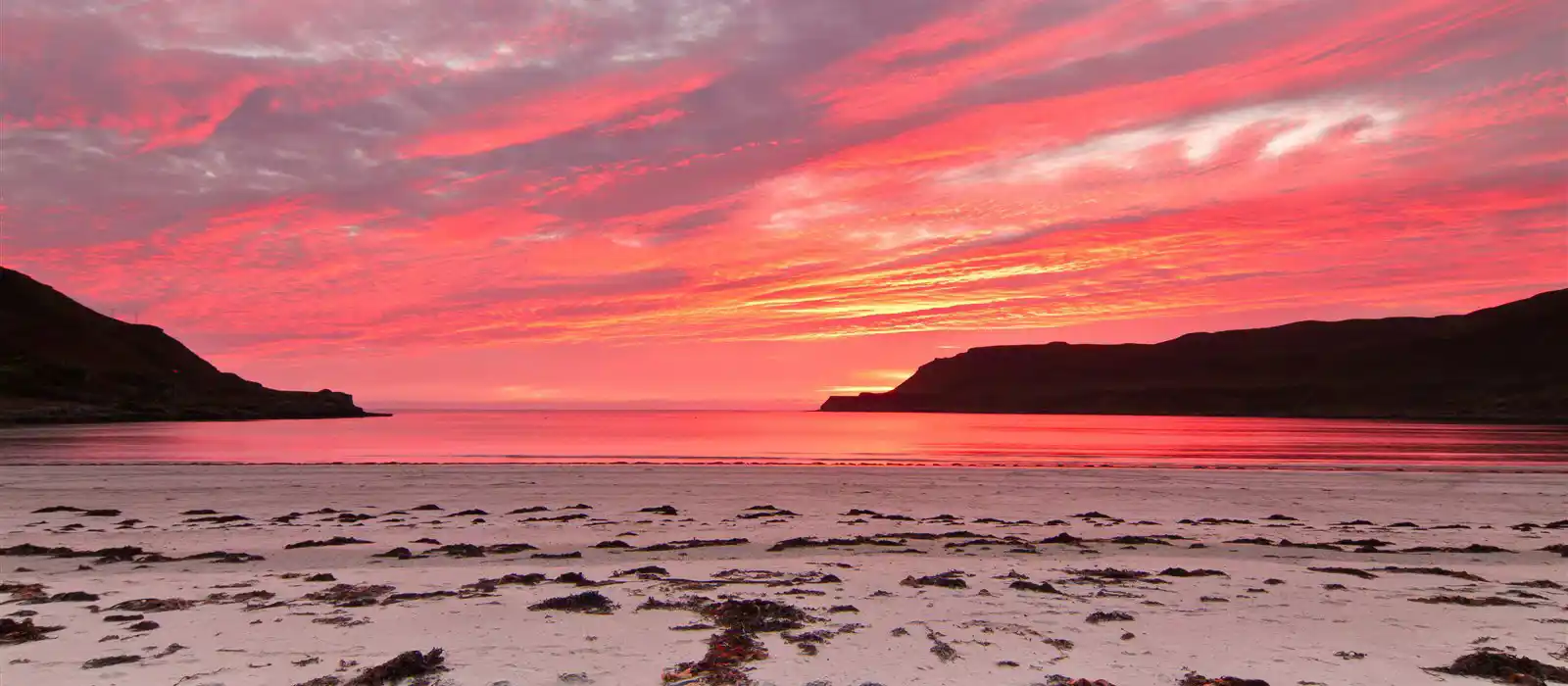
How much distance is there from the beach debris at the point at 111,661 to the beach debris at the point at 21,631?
1.16 metres

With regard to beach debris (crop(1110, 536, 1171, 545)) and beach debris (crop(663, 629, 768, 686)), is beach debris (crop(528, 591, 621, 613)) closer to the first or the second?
beach debris (crop(663, 629, 768, 686))

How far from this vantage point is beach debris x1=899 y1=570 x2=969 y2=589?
10.2m

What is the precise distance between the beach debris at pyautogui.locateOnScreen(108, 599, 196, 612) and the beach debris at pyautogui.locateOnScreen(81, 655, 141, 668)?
1878 mm

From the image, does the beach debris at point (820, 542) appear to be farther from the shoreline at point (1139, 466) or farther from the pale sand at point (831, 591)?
the shoreline at point (1139, 466)

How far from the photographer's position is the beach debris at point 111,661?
6586 mm

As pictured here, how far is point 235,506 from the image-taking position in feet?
62.0

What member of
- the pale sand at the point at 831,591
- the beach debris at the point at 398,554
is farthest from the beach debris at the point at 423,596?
the beach debris at the point at 398,554

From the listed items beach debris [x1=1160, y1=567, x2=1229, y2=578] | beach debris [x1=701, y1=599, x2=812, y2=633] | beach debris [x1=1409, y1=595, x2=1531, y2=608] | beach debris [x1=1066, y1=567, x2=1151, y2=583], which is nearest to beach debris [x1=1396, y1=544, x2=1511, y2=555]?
beach debris [x1=1409, y1=595, x2=1531, y2=608]

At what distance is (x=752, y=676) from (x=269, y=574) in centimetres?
790

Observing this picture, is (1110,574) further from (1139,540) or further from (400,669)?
(400,669)

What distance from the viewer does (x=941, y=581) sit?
1041 cm

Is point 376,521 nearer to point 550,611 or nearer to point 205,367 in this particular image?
point 550,611

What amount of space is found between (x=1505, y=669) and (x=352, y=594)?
11531 mm

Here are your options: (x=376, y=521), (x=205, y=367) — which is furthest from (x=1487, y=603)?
(x=205, y=367)
